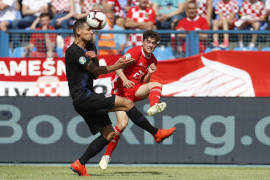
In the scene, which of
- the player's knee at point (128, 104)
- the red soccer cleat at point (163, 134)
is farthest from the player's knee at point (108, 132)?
the red soccer cleat at point (163, 134)

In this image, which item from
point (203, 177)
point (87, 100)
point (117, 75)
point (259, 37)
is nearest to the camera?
point (87, 100)

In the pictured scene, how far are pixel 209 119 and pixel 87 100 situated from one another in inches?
158

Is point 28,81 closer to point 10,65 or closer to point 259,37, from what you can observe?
point 10,65

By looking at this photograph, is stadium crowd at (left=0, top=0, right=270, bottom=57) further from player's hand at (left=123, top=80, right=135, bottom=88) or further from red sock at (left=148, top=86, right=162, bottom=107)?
player's hand at (left=123, top=80, right=135, bottom=88)

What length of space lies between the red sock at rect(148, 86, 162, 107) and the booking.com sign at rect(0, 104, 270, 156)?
2522mm

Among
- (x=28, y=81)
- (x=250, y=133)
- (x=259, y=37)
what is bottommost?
(x=250, y=133)

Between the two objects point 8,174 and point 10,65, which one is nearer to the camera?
point 8,174

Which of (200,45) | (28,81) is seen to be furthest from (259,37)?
(28,81)

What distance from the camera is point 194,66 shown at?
1124 centimetres

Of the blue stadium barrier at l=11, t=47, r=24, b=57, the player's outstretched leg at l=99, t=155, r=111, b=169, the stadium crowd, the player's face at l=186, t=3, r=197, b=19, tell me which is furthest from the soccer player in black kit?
the player's face at l=186, t=3, r=197, b=19

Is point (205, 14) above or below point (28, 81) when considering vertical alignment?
above

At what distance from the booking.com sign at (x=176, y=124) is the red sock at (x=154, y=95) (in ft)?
8.28

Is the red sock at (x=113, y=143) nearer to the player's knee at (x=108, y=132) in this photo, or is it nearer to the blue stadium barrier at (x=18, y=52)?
the player's knee at (x=108, y=132)

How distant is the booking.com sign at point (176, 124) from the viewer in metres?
11.2
